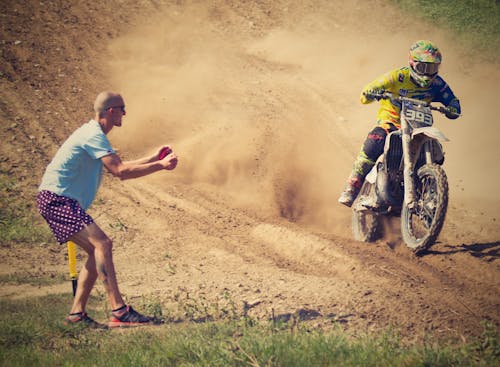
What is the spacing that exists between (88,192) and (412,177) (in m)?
3.76

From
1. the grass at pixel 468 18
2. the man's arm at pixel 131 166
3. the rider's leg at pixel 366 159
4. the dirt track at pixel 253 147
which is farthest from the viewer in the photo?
the grass at pixel 468 18

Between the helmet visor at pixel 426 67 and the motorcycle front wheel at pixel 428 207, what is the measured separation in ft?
4.07

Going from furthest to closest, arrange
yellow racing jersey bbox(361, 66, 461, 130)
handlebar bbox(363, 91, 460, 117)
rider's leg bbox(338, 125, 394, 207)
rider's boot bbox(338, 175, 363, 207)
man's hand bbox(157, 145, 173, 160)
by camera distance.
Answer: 1. rider's boot bbox(338, 175, 363, 207)
2. rider's leg bbox(338, 125, 394, 207)
3. yellow racing jersey bbox(361, 66, 461, 130)
4. handlebar bbox(363, 91, 460, 117)
5. man's hand bbox(157, 145, 173, 160)

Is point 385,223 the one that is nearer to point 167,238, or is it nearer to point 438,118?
point 167,238

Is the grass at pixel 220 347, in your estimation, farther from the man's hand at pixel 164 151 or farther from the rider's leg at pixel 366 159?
the rider's leg at pixel 366 159

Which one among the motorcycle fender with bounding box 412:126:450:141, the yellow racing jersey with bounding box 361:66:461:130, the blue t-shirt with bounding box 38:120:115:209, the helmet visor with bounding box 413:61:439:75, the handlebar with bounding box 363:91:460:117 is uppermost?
the helmet visor with bounding box 413:61:439:75

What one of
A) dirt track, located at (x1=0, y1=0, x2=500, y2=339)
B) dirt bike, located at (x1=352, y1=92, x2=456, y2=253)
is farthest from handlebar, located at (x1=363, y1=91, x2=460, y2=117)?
dirt track, located at (x1=0, y1=0, x2=500, y2=339)

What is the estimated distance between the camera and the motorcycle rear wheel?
7.76m

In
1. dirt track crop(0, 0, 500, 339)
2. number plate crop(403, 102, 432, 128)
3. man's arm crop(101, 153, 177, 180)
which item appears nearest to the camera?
man's arm crop(101, 153, 177, 180)

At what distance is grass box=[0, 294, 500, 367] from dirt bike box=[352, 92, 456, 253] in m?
1.93

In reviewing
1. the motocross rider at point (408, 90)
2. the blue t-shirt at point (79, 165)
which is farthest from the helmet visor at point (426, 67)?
the blue t-shirt at point (79, 165)

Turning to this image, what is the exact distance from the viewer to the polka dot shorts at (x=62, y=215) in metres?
4.86

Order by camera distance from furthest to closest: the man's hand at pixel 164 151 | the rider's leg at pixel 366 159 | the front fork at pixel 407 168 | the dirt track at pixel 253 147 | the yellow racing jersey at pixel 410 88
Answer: the rider's leg at pixel 366 159 < the yellow racing jersey at pixel 410 88 < the front fork at pixel 407 168 < the dirt track at pixel 253 147 < the man's hand at pixel 164 151

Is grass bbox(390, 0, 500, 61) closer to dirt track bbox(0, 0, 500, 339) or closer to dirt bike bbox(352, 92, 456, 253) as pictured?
dirt track bbox(0, 0, 500, 339)
